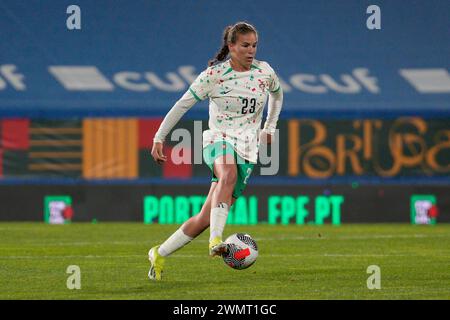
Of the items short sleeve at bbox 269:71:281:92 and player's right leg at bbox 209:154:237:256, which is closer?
player's right leg at bbox 209:154:237:256

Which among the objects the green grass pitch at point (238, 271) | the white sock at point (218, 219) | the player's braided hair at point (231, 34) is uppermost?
the player's braided hair at point (231, 34)

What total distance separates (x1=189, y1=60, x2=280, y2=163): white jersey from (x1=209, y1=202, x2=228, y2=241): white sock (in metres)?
0.51

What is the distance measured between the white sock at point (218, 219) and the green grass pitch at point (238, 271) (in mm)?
407

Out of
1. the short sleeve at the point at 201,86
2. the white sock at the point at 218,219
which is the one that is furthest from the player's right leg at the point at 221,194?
the short sleeve at the point at 201,86

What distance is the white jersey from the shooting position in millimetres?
10172

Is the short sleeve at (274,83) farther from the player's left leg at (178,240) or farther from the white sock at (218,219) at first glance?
the white sock at (218,219)

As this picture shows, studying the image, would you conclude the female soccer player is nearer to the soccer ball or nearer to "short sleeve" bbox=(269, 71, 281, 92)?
"short sleeve" bbox=(269, 71, 281, 92)

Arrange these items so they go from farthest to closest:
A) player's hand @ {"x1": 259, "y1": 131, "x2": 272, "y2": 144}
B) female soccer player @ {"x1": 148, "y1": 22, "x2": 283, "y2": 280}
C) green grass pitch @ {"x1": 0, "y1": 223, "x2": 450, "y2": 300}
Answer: player's hand @ {"x1": 259, "y1": 131, "x2": 272, "y2": 144}
female soccer player @ {"x1": 148, "y1": 22, "x2": 283, "y2": 280}
green grass pitch @ {"x1": 0, "y1": 223, "x2": 450, "y2": 300}

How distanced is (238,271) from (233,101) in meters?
1.62

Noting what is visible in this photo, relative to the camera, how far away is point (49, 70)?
21.2m

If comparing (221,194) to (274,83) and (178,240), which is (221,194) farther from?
(274,83)

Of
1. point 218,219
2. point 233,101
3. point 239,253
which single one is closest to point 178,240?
point 218,219

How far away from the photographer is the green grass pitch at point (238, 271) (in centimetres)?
924

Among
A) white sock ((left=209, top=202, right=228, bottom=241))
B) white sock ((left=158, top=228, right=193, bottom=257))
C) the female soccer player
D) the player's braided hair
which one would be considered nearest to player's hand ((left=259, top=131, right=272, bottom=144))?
the female soccer player
